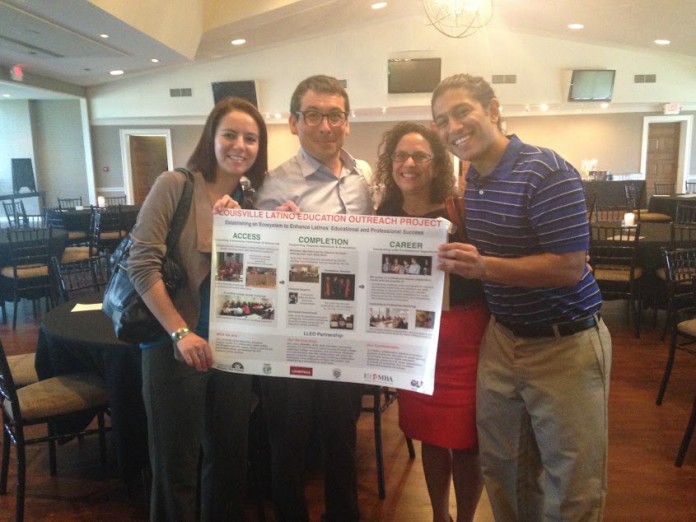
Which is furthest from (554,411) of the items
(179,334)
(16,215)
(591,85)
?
(591,85)

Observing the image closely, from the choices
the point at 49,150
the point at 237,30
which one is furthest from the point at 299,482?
the point at 49,150

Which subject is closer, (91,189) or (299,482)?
(299,482)

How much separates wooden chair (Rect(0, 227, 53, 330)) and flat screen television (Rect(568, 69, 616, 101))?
923 cm

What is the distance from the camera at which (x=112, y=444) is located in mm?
2850

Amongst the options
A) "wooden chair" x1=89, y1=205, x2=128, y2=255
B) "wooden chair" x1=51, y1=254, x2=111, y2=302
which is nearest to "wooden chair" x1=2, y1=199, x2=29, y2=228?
"wooden chair" x1=89, y1=205, x2=128, y2=255

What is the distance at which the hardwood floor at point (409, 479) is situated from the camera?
7.47 feet

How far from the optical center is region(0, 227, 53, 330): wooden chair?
16.8 feet

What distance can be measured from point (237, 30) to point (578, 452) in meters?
8.11

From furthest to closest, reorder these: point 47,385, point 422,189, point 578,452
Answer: point 47,385, point 422,189, point 578,452

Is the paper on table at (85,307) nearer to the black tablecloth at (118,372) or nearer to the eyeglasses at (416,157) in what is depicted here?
the black tablecloth at (118,372)

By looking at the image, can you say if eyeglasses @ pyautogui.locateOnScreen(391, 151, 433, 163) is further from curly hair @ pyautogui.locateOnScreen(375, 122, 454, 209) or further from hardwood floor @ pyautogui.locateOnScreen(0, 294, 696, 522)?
hardwood floor @ pyautogui.locateOnScreen(0, 294, 696, 522)

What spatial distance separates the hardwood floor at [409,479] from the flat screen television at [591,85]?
26.7 ft

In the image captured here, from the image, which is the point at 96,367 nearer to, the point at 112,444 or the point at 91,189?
the point at 112,444

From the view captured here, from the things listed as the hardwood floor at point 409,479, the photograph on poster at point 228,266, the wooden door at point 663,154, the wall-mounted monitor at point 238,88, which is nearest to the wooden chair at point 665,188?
the wooden door at point 663,154
